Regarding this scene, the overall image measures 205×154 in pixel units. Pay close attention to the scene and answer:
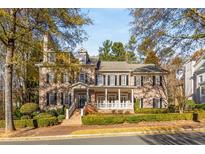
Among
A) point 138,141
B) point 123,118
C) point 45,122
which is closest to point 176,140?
point 138,141

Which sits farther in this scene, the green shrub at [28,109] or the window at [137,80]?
the window at [137,80]

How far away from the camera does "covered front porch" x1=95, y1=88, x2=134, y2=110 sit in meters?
34.1

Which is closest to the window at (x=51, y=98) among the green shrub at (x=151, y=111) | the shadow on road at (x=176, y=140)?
the green shrub at (x=151, y=111)

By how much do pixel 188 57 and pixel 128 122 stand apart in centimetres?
906

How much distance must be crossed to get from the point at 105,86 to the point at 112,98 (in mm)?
2795

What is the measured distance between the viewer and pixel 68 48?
20438 mm

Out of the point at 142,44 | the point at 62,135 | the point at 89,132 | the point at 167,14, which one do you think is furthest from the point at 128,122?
the point at 167,14

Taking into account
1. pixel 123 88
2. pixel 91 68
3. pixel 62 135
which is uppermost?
pixel 91 68

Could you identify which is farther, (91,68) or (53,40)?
(91,68)

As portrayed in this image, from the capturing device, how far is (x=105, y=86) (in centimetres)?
3566

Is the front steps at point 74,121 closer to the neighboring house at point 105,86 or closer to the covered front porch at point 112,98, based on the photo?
the covered front porch at point 112,98

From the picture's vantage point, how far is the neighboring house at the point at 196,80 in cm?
3850

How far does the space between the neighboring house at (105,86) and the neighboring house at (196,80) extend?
4679 millimetres
